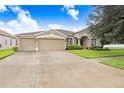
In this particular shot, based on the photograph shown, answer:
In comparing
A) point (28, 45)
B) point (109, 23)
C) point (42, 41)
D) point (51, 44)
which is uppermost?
point (109, 23)

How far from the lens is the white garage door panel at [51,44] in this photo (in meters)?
28.4

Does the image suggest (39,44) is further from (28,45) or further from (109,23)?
(109,23)

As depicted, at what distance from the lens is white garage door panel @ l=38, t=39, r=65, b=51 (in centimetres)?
2843

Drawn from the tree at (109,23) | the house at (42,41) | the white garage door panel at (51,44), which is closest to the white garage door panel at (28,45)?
the house at (42,41)

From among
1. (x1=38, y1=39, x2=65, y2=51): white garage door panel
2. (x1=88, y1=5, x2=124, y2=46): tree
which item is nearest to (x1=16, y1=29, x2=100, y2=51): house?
(x1=38, y1=39, x2=65, y2=51): white garage door panel

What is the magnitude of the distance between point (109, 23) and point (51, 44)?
44.2 ft

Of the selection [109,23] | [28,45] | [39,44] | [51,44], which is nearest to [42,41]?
[39,44]

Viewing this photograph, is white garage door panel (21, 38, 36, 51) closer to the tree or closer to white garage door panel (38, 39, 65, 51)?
white garage door panel (38, 39, 65, 51)

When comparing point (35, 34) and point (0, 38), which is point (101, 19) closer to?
point (35, 34)

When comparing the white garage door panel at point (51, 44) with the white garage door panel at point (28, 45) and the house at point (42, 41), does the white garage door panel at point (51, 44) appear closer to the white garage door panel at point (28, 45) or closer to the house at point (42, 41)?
the house at point (42, 41)

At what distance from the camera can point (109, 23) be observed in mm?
16812

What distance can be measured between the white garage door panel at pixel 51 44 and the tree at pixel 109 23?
1017 cm

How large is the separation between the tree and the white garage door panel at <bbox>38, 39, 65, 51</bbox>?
10.2 m

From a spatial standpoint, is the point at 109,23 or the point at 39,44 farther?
the point at 39,44
